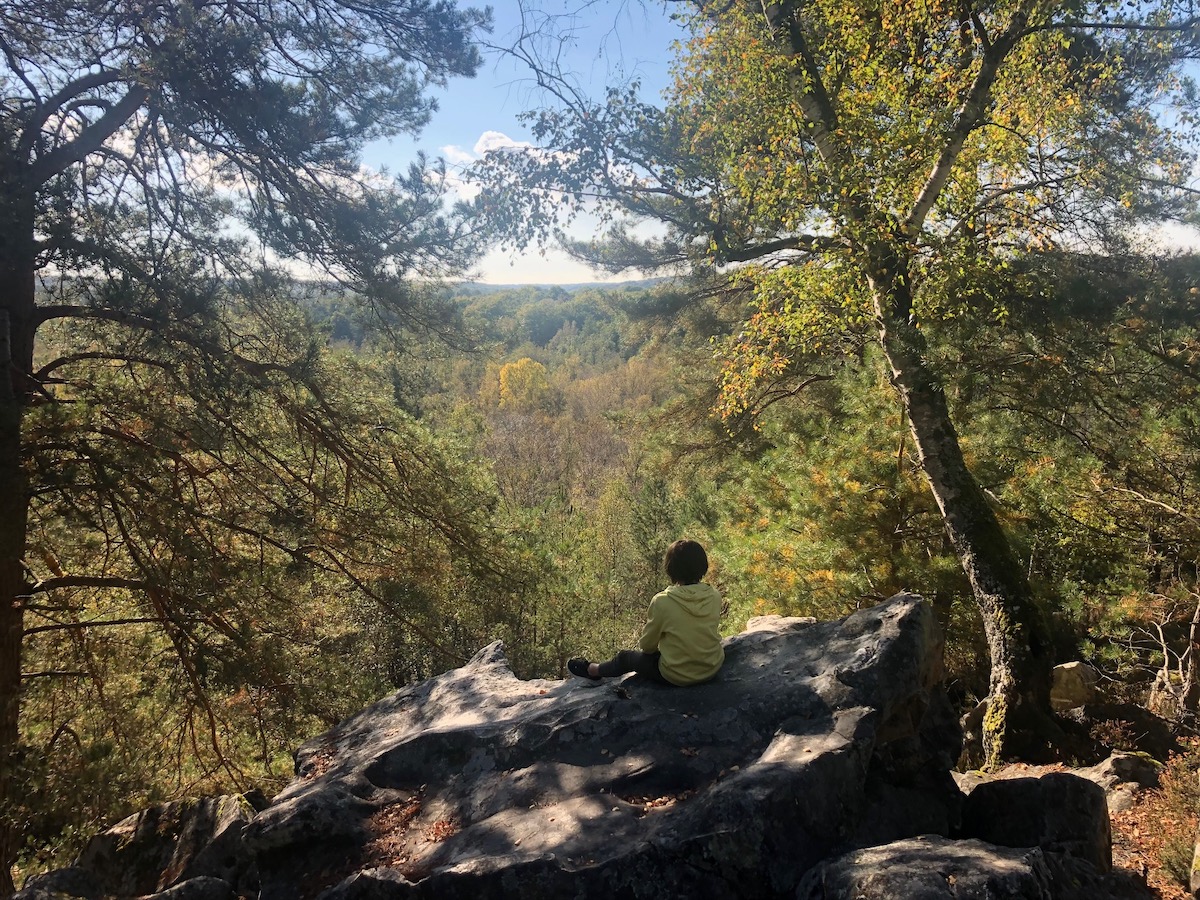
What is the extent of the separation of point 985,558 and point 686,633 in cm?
311

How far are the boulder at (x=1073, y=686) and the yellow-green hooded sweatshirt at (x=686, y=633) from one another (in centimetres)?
383

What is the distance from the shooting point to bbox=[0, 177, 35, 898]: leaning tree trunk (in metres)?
4.27

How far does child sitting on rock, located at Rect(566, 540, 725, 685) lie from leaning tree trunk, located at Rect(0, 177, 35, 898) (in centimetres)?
403

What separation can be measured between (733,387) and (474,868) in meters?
4.75

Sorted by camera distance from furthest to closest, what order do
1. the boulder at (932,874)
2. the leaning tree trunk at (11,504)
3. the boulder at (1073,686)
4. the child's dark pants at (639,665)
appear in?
the boulder at (1073,686) < the leaning tree trunk at (11,504) < the child's dark pants at (639,665) < the boulder at (932,874)

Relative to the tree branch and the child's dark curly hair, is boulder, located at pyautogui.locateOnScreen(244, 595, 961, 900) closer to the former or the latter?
the child's dark curly hair

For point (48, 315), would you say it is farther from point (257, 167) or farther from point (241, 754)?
point (241, 754)

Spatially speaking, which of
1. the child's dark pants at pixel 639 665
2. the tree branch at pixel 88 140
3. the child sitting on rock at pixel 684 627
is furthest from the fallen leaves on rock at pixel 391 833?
the tree branch at pixel 88 140

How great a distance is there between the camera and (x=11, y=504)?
14.6ft

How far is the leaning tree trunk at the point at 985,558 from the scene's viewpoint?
5172 mm

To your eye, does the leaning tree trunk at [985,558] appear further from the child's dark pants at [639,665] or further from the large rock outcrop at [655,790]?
the child's dark pants at [639,665]

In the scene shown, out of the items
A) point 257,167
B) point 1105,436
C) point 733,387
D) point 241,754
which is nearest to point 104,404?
point 257,167

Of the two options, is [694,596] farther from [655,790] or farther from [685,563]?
[655,790]

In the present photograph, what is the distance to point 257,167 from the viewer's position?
580cm
